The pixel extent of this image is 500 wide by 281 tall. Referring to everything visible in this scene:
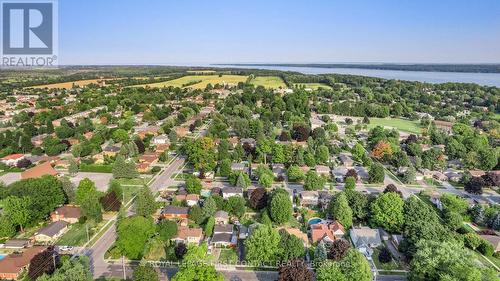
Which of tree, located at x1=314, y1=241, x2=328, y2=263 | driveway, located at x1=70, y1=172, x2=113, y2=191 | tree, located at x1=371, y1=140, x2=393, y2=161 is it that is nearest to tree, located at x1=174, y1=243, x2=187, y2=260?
tree, located at x1=314, y1=241, x2=328, y2=263

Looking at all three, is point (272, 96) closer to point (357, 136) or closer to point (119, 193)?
point (357, 136)

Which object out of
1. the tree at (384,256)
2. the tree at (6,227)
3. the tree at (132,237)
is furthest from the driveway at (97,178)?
the tree at (384,256)

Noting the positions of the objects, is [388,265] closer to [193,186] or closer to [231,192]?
[231,192]

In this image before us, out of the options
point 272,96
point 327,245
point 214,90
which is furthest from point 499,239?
point 214,90

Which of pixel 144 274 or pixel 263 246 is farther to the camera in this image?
pixel 263 246

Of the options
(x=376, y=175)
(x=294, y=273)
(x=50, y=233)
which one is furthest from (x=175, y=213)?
(x=376, y=175)

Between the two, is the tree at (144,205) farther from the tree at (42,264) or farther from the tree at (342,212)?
the tree at (342,212)
